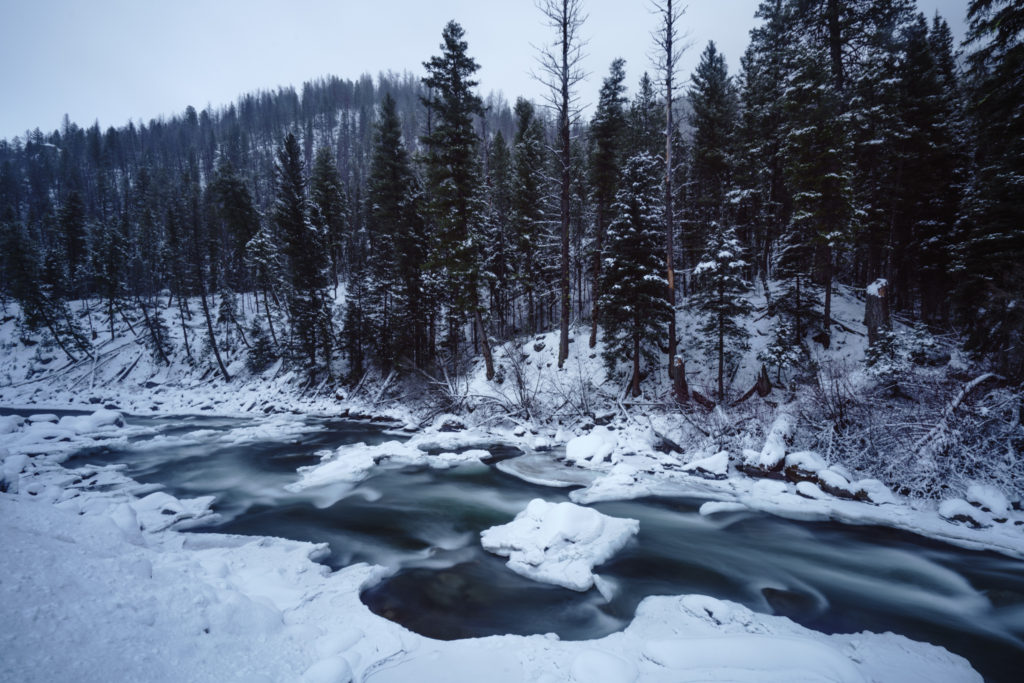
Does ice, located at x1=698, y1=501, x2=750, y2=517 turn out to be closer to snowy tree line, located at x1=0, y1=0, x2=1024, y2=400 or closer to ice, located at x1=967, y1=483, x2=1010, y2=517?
ice, located at x1=967, y1=483, x2=1010, y2=517

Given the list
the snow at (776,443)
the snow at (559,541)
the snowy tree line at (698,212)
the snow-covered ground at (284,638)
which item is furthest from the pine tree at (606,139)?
the snow-covered ground at (284,638)

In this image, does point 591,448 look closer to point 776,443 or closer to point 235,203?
point 776,443

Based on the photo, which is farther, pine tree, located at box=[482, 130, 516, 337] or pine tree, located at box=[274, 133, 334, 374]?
pine tree, located at box=[274, 133, 334, 374]

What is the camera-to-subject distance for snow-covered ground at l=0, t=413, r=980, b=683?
345 centimetres

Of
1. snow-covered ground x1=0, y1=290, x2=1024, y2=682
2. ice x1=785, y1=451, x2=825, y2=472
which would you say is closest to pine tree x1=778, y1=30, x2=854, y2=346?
snow-covered ground x1=0, y1=290, x2=1024, y2=682

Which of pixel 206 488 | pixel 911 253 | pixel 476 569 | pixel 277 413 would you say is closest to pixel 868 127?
pixel 911 253

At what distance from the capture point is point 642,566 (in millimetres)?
6984

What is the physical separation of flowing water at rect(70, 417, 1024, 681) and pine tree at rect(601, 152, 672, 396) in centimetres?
840

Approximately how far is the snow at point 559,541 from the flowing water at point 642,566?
7.4 inches

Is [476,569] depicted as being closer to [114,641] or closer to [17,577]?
[114,641]

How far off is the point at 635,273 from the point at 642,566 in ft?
38.8

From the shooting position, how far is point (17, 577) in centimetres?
382

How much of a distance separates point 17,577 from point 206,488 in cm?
857

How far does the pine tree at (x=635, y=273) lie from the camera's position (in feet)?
53.3
